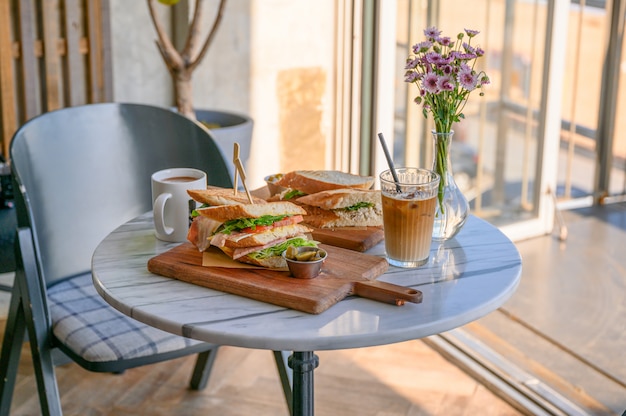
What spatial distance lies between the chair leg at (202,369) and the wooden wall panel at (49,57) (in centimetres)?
105

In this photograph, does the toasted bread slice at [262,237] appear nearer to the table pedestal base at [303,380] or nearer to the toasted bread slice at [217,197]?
the toasted bread slice at [217,197]

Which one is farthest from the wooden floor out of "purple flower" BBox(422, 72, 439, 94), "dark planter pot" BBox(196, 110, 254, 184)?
"purple flower" BBox(422, 72, 439, 94)

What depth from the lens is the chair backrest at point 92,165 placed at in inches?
76.0

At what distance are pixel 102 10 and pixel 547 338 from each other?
1.83m

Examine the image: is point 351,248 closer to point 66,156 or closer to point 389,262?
point 389,262

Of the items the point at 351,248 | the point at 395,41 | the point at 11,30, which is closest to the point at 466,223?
the point at 351,248

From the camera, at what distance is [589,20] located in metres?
3.78

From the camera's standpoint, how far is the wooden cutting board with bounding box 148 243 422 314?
124 cm

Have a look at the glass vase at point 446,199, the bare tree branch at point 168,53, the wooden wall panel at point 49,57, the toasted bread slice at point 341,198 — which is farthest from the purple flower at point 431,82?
the wooden wall panel at point 49,57

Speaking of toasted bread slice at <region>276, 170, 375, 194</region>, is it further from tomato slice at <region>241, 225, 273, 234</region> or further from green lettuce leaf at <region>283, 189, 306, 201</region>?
tomato slice at <region>241, 225, 273, 234</region>

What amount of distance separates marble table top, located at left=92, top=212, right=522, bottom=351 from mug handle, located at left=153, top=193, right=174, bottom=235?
4 centimetres

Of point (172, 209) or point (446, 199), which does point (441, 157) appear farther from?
point (172, 209)

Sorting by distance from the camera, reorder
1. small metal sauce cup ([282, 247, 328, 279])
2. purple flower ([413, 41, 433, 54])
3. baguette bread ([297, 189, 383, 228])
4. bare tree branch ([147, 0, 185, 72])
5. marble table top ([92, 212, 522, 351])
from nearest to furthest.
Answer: marble table top ([92, 212, 522, 351]) → small metal sauce cup ([282, 247, 328, 279]) → purple flower ([413, 41, 433, 54]) → baguette bread ([297, 189, 383, 228]) → bare tree branch ([147, 0, 185, 72])

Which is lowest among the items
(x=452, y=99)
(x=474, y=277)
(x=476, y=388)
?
(x=476, y=388)
